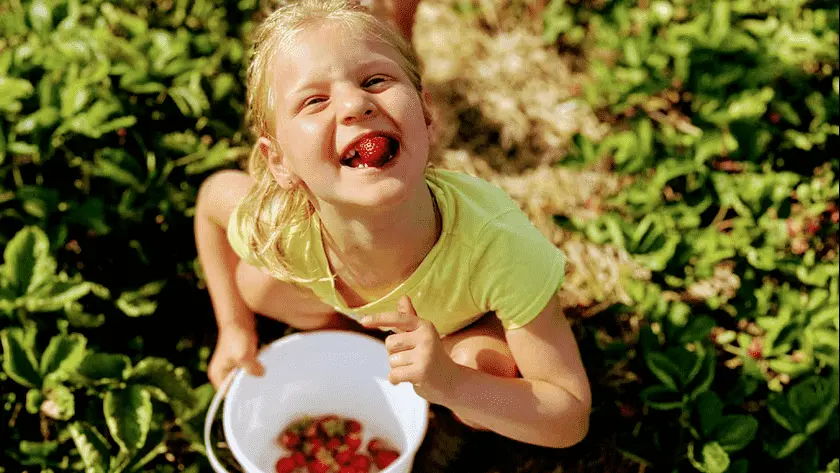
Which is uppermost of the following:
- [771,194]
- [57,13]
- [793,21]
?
[57,13]

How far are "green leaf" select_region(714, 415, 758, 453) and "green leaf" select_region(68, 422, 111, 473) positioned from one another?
1.43 metres

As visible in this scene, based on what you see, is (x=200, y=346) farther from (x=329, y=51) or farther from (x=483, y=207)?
(x=329, y=51)

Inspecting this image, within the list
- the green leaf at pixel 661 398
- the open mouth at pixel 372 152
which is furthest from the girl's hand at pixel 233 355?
the green leaf at pixel 661 398

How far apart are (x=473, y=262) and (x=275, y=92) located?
53 cm

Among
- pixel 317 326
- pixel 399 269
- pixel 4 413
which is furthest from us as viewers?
pixel 317 326

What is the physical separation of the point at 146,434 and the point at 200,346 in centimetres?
45

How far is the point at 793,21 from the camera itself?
262 cm

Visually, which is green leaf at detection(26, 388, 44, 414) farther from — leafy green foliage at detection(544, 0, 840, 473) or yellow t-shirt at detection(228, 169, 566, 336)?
leafy green foliage at detection(544, 0, 840, 473)

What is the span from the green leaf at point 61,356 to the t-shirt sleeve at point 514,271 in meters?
0.99

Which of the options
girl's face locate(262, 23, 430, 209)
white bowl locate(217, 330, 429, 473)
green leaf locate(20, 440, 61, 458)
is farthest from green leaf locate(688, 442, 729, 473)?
green leaf locate(20, 440, 61, 458)

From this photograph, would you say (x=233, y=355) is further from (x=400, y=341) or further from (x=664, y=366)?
(x=664, y=366)

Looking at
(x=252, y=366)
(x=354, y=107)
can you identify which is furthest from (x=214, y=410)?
(x=354, y=107)

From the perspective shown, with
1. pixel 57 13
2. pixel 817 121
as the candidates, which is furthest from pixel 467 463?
pixel 57 13

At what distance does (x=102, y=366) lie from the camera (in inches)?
72.4
